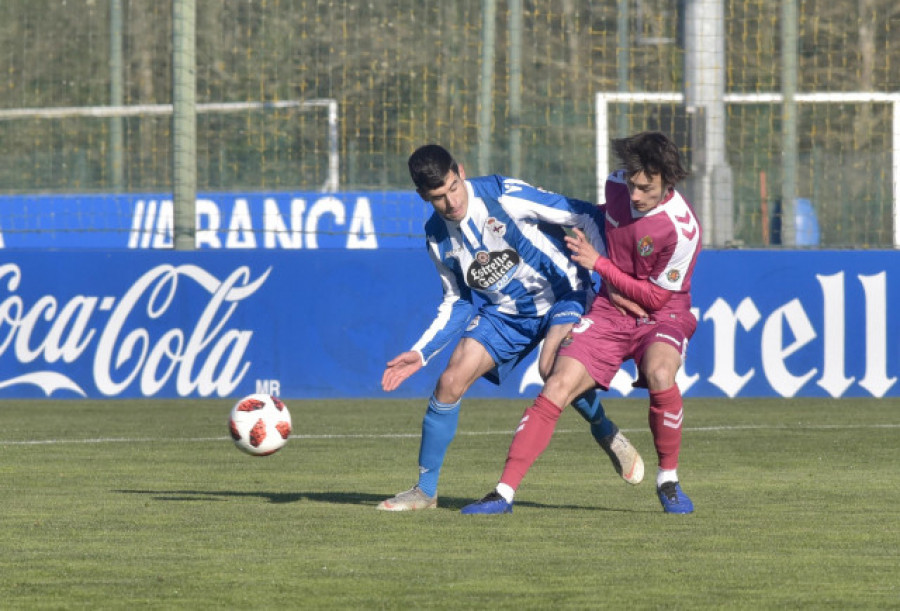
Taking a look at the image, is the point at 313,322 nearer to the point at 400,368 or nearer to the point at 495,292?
the point at 495,292

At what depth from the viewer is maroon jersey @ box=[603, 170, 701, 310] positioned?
7.72m

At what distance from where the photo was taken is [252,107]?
20125 mm

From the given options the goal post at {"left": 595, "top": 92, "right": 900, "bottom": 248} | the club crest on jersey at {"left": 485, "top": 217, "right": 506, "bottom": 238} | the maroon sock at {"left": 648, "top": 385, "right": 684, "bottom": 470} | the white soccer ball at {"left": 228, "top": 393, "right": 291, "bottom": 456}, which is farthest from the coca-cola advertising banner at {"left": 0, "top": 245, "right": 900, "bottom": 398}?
the maroon sock at {"left": 648, "top": 385, "right": 684, "bottom": 470}

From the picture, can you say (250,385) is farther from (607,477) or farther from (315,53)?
(607,477)

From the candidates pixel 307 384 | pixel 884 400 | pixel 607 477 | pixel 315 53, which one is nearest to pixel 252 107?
pixel 315 53

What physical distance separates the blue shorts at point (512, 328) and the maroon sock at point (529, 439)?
631 millimetres

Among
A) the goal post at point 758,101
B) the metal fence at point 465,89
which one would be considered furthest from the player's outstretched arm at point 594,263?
the goal post at point 758,101

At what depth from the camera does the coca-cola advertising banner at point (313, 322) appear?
14.6m

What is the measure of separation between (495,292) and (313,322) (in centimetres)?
672

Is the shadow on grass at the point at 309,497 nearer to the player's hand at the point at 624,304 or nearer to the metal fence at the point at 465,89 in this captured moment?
the player's hand at the point at 624,304

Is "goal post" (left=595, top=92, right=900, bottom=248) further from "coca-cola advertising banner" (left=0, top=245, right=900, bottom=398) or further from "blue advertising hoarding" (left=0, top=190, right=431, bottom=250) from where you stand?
"blue advertising hoarding" (left=0, top=190, right=431, bottom=250)

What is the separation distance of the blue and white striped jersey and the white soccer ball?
0.84m

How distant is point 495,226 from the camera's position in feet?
26.4

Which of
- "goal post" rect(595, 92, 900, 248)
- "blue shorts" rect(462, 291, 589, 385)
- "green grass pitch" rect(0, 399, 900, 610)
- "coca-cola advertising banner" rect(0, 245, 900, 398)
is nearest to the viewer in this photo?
"green grass pitch" rect(0, 399, 900, 610)
